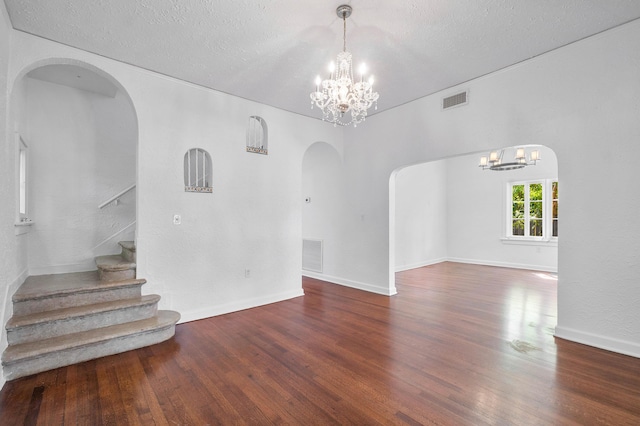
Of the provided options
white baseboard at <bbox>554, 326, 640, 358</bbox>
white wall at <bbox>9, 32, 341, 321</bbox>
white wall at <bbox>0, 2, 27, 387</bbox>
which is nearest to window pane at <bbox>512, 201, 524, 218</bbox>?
white baseboard at <bbox>554, 326, 640, 358</bbox>

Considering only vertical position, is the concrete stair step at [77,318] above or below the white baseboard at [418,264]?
→ above

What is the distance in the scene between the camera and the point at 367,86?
9.21ft

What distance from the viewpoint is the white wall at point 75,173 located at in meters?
4.07

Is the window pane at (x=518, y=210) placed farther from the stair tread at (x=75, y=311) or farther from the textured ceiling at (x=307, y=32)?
the stair tread at (x=75, y=311)

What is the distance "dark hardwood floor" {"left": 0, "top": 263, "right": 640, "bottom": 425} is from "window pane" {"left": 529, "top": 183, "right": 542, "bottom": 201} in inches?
191

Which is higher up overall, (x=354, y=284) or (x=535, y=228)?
(x=535, y=228)

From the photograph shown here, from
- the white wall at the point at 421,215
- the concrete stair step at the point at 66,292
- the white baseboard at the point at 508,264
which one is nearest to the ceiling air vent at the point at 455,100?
the white wall at the point at 421,215

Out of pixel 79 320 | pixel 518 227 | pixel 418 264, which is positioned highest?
pixel 518 227

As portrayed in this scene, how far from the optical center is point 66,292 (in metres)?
3.15

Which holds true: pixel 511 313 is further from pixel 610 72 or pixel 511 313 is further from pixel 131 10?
pixel 131 10

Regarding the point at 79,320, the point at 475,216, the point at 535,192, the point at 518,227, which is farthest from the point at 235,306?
the point at 535,192

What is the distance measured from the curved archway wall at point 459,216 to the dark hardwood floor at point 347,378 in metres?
4.06

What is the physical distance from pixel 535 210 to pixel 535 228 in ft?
1.57

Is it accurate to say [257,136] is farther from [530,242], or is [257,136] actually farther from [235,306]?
[530,242]
